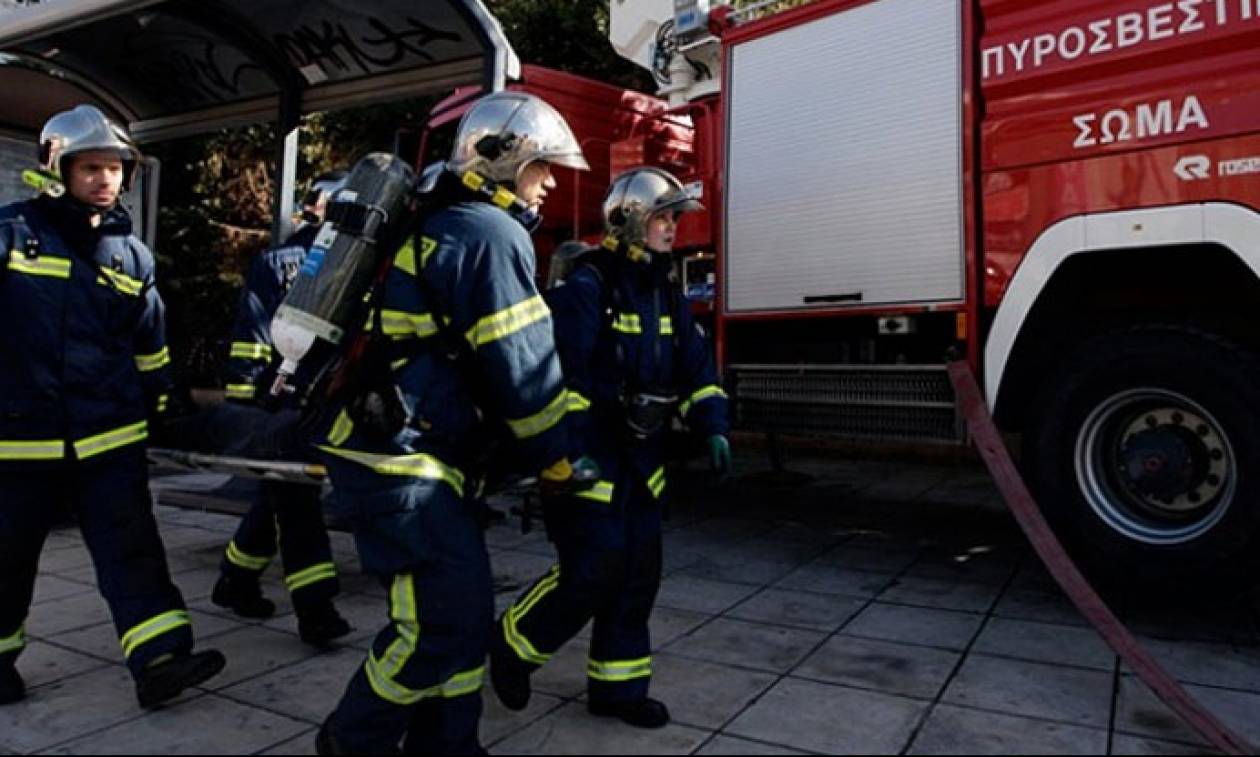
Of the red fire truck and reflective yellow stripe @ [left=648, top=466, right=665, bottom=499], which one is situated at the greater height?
the red fire truck

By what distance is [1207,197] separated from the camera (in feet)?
11.4

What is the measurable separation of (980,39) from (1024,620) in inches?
101

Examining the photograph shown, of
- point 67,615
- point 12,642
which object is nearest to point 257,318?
point 12,642

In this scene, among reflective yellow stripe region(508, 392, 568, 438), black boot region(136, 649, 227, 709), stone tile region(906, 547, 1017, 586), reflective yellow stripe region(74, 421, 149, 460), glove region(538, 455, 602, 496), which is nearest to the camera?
reflective yellow stripe region(508, 392, 568, 438)

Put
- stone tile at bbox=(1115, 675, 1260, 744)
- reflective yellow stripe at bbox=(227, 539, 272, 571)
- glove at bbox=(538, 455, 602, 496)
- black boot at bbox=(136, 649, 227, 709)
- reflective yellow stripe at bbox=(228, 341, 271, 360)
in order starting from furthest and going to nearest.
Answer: reflective yellow stripe at bbox=(227, 539, 272, 571) → reflective yellow stripe at bbox=(228, 341, 271, 360) → black boot at bbox=(136, 649, 227, 709) → stone tile at bbox=(1115, 675, 1260, 744) → glove at bbox=(538, 455, 602, 496)

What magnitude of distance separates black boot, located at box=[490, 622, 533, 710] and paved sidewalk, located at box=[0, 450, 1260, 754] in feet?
0.17

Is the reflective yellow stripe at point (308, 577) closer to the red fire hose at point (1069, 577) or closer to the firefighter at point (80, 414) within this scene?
the firefighter at point (80, 414)

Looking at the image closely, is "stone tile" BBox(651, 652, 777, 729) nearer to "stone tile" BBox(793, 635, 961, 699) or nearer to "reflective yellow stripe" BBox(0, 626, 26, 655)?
"stone tile" BBox(793, 635, 961, 699)

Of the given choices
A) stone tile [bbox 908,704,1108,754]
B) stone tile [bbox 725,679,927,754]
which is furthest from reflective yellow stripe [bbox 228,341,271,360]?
stone tile [bbox 908,704,1108,754]

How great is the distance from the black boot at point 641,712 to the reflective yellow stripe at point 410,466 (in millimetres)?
883

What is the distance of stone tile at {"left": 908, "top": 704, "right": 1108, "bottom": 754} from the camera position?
8.32 ft

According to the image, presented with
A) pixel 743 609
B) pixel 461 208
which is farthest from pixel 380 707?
pixel 743 609

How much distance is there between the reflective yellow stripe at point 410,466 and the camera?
225 centimetres

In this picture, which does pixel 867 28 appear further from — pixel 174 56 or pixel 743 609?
pixel 174 56
